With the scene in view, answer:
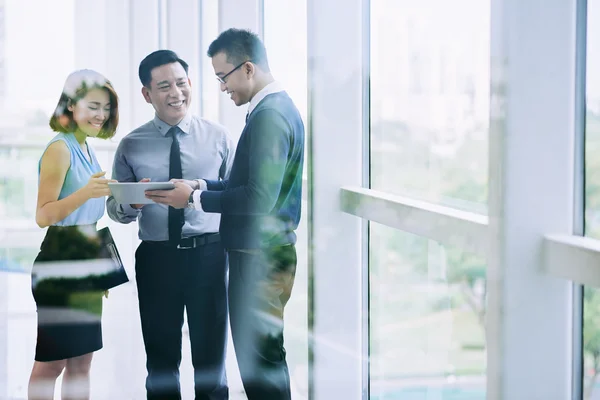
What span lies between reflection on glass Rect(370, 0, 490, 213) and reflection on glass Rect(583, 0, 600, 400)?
0.27m

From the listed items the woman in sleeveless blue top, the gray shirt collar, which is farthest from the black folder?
Result: the gray shirt collar

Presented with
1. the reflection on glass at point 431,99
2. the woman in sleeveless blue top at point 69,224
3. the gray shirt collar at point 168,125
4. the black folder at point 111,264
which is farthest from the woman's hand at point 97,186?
the reflection on glass at point 431,99

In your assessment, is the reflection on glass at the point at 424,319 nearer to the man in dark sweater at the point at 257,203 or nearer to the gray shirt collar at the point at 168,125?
the man in dark sweater at the point at 257,203

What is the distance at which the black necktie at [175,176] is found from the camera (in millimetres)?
2014

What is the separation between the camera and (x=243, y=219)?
2.09 m

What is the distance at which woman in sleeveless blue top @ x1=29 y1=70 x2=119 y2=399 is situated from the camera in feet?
6.50

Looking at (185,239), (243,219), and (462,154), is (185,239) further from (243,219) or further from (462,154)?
(462,154)

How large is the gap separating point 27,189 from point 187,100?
0.52m

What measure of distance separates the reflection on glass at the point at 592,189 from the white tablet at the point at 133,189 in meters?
1.17

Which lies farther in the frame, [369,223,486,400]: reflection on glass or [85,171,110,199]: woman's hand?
[85,171,110,199]: woman's hand

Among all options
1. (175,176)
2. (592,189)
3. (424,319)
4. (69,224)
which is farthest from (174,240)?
(592,189)

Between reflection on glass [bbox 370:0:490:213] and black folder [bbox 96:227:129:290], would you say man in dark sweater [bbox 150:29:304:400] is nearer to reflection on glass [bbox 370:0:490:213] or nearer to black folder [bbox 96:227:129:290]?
black folder [bbox 96:227:129:290]

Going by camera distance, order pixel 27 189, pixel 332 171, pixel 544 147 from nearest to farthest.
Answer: pixel 544 147, pixel 27 189, pixel 332 171

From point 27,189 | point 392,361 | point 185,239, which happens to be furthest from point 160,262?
point 392,361
